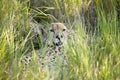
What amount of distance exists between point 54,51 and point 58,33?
0.16 meters

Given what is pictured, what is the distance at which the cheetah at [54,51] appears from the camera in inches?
77.8

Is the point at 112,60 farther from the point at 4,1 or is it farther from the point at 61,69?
the point at 4,1

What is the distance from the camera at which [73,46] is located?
1.95 metres

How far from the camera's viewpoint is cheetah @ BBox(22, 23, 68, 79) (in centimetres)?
198

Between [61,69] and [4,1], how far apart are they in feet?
2.07

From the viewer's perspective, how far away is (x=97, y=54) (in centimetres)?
196

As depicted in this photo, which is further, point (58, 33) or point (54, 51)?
point (58, 33)

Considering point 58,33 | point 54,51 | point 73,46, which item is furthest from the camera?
point 58,33

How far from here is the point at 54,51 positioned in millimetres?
2170

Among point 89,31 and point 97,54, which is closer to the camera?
point 97,54

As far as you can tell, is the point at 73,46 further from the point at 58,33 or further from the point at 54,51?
the point at 58,33

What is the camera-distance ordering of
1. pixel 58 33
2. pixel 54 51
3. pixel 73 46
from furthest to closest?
pixel 58 33 < pixel 54 51 < pixel 73 46

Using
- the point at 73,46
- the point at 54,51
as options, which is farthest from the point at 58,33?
the point at 73,46

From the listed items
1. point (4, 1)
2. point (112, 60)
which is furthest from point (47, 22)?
point (112, 60)
